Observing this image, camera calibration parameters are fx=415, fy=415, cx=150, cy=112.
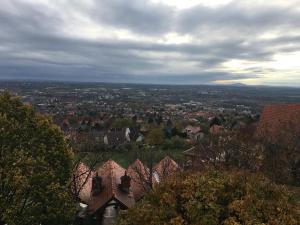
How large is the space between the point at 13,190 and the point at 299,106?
25.1 metres

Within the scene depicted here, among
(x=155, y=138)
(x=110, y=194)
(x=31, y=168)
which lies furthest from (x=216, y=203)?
(x=155, y=138)

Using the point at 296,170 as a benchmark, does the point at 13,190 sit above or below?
above

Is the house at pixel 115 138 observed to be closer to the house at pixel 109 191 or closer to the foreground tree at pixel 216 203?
the house at pixel 109 191

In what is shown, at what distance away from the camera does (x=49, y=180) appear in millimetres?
17234

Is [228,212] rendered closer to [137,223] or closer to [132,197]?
[137,223]

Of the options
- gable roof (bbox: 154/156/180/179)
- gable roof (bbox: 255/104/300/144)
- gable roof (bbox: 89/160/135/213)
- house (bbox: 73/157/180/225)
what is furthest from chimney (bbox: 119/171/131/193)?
gable roof (bbox: 255/104/300/144)

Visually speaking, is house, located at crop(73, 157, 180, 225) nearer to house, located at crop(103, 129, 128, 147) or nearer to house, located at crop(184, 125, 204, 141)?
house, located at crop(103, 129, 128, 147)

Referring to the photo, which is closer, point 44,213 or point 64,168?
point 44,213

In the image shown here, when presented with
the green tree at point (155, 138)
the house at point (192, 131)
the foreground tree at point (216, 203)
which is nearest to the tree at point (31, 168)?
the foreground tree at point (216, 203)

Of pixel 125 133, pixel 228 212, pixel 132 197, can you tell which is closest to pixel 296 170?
A: pixel 132 197

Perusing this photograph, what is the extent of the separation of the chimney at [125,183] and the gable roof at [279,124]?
10.2m

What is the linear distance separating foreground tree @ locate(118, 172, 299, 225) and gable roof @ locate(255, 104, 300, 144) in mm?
15458

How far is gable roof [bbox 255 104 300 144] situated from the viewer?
86.8 feet

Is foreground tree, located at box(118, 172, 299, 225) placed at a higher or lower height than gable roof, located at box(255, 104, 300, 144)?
higher
